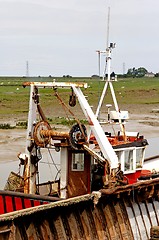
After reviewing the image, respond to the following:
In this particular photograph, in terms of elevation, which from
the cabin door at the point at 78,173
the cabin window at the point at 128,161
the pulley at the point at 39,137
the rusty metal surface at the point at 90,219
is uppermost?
the pulley at the point at 39,137

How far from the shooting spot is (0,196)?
16.0 meters

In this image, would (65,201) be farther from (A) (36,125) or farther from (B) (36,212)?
(A) (36,125)

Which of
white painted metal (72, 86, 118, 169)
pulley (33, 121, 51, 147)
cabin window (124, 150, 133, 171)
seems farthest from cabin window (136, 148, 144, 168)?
pulley (33, 121, 51, 147)

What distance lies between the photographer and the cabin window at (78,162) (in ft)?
56.2

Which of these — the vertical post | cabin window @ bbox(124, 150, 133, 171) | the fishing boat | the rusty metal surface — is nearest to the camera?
the rusty metal surface

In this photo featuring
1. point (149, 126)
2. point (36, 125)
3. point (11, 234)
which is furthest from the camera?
point (149, 126)

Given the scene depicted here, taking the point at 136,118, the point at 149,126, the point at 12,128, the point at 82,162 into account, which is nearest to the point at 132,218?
the point at 82,162

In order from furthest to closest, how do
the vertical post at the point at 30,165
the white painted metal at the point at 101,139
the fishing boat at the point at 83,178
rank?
the vertical post at the point at 30,165
the white painted metal at the point at 101,139
the fishing boat at the point at 83,178

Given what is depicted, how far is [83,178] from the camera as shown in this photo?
674 inches

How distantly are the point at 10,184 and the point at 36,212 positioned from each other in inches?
151

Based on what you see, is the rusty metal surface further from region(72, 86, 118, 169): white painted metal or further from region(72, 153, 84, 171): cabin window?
region(72, 153, 84, 171): cabin window

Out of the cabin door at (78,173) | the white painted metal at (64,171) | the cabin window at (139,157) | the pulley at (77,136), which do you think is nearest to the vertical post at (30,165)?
the white painted metal at (64,171)

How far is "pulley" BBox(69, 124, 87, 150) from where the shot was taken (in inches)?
650

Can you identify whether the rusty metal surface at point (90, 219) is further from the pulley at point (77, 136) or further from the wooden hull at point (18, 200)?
the pulley at point (77, 136)
